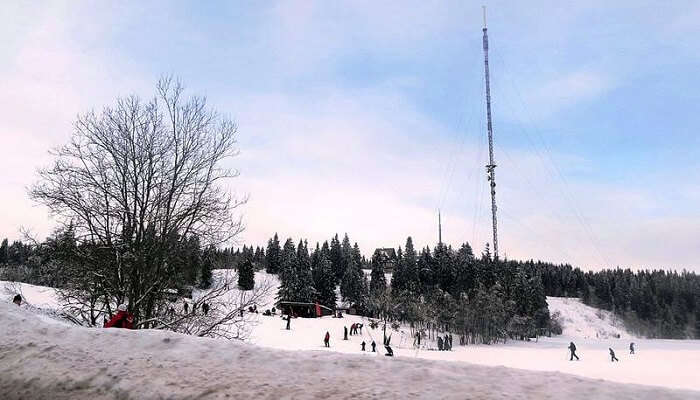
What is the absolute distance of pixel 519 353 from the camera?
6116cm

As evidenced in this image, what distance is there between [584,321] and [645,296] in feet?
63.8

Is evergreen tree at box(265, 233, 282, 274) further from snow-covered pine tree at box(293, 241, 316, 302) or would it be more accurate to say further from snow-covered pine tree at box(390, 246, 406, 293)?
snow-covered pine tree at box(293, 241, 316, 302)

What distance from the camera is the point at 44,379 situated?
421 cm

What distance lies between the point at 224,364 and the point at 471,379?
5.87 feet

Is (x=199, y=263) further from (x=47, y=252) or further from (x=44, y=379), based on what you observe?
(x=44, y=379)

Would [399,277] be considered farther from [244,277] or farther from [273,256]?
[244,277]

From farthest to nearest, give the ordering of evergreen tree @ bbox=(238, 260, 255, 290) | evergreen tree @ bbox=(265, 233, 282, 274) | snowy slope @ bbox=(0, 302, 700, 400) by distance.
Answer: evergreen tree @ bbox=(265, 233, 282, 274) < evergreen tree @ bbox=(238, 260, 255, 290) < snowy slope @ bbox=(0, 302, 700, 400)

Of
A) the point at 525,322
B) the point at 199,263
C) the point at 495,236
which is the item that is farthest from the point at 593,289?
the point at 199,263

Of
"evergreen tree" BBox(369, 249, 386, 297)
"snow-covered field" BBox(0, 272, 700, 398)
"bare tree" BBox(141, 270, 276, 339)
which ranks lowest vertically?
"snow-covered field" BBox(0, 272, 700, 398)

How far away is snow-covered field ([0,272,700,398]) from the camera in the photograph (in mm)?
3801

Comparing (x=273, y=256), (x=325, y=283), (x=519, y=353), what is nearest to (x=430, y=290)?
(x=325, y=283)

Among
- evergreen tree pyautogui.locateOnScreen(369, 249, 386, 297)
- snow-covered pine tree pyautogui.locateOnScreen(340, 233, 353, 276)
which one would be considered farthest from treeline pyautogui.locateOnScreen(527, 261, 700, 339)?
evergreen tree pyautogui.locateOnScreen(369, 249, 386, 297)

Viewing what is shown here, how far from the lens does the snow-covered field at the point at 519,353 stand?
3801 mm

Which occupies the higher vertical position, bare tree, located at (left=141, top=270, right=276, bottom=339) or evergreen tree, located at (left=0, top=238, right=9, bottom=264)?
evergreen tree, located at (left=0, top=238, right=9, bottom=264)
